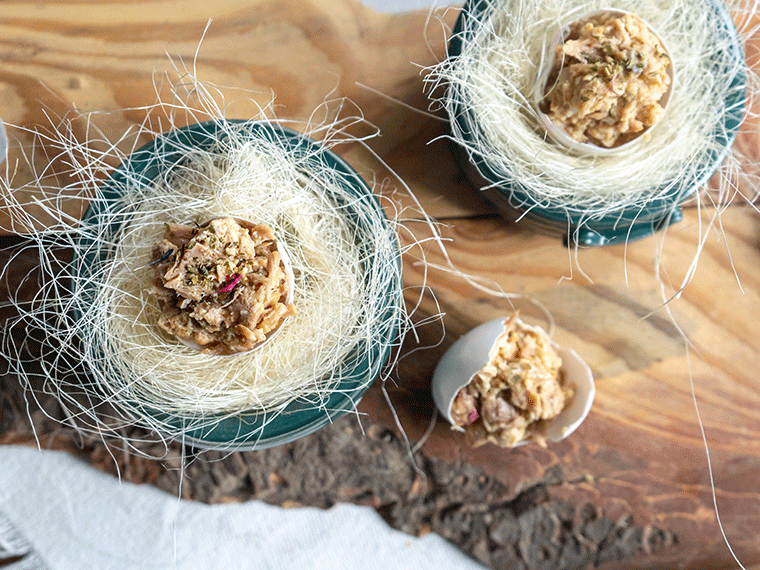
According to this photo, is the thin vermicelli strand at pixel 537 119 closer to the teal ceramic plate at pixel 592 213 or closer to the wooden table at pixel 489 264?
the teal ceramic plate at pixel 592 213

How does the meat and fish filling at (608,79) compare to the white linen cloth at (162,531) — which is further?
the white linen cloth at (162,531)

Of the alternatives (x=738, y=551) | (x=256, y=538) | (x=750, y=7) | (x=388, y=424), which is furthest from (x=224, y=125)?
(x=738, y=551)

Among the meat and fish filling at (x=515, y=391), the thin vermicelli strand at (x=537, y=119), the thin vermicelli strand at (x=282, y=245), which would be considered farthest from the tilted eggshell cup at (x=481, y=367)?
the thin vermicelli strand at (x=537, y=119)

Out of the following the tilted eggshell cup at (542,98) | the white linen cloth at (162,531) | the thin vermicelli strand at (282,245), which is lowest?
the white linen cloth at (162,531)

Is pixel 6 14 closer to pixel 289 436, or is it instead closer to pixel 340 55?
pixel 340 55

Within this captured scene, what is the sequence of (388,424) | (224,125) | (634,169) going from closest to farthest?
(224,125)
(634,169)
(388,424)

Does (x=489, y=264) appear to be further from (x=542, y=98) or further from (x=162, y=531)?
(x=162, y=531)
